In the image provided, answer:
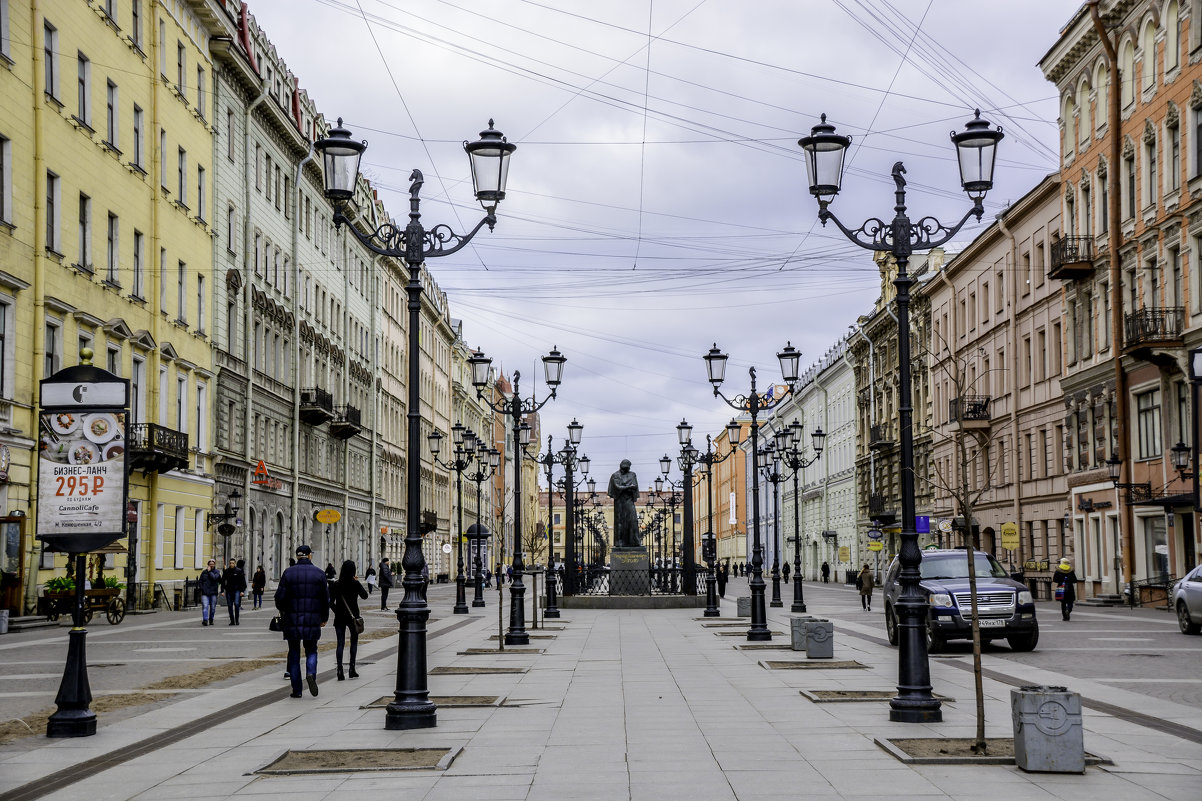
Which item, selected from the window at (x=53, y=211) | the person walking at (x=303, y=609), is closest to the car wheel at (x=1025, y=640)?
the person walking at (x=303, y=609)

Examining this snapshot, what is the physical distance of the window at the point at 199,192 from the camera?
4438 centimetres

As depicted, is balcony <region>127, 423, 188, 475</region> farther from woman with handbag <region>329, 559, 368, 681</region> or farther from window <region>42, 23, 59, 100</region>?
woman with handbag <region>329, 559, 368, 681</region>

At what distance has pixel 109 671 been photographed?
20.0 metres

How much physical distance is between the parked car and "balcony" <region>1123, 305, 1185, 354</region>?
12.1 m

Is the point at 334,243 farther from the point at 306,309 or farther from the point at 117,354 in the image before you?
the point at 117,354

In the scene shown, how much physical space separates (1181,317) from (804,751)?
102 feet

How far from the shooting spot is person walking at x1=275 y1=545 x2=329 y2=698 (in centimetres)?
1609

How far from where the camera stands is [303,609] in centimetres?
1612

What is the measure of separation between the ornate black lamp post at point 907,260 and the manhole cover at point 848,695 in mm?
1212

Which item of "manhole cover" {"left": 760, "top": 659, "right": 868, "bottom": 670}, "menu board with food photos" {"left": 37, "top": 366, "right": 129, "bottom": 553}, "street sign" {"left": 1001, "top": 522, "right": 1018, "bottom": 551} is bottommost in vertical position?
"manhole cover" {"left": 760, "top": 659, "right": 868, "bottom": 670}

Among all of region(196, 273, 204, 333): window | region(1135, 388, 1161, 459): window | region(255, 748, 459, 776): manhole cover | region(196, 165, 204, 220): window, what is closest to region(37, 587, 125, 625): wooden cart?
region(196, 273, 204, 333): window

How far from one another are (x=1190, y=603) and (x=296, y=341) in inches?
1519

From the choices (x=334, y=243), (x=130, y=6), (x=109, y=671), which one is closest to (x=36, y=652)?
(x=109, y=671)

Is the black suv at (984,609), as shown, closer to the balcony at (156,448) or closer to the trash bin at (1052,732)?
the trash bin at (1052,732)
